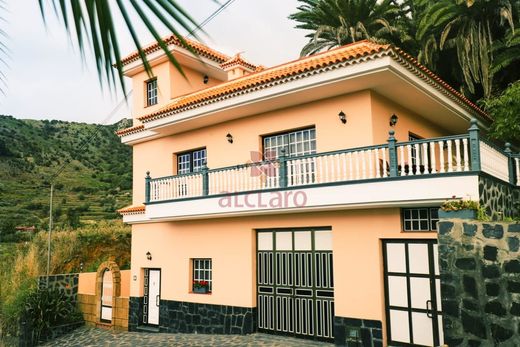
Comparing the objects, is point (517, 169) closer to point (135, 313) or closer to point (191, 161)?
point (191, 161)

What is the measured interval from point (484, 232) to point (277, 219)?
19.3 ft

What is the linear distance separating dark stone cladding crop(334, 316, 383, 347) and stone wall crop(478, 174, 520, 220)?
3743 mm

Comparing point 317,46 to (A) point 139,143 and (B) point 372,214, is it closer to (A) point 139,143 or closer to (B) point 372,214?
(A) point 139,143

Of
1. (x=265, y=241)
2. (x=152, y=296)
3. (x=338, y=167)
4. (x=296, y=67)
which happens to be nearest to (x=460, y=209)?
(x=338, y=167)

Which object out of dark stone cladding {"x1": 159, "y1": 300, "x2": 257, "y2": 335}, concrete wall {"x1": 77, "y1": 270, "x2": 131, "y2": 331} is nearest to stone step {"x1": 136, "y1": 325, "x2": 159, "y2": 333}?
dark stone cladding {"x1": 159, "y1": 300, "x2": 257, "y2": 335}

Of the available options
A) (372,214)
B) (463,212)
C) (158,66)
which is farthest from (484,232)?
(158,66)

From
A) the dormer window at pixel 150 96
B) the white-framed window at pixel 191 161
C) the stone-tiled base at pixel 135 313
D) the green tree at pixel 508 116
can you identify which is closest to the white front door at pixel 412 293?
the green tree at pixel 508 116

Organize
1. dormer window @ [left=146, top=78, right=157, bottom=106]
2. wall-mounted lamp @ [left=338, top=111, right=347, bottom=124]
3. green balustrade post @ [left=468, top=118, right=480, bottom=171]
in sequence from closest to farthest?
green balustrade post @ [left=468, top=118, right=480, bottom=171] → wall-mounted lamp @ [left=338, top=111, right=347, bottom=124] → dormer window @ [left=146, top=78, right=157, bottom=106]

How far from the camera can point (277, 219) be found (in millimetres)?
12625

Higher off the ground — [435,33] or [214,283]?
[435,33]

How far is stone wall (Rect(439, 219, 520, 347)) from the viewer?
7621 millimetres

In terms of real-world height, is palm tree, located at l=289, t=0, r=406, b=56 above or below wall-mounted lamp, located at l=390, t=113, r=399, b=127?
above

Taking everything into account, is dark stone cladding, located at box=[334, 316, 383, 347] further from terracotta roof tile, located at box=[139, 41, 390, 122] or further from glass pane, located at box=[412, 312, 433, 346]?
terracotta roof tile, located at box=[139, 41, 390, 122]

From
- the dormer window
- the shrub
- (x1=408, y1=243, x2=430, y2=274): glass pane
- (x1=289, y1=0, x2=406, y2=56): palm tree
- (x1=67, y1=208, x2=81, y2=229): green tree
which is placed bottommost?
the shrub
